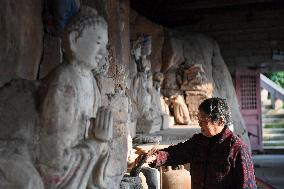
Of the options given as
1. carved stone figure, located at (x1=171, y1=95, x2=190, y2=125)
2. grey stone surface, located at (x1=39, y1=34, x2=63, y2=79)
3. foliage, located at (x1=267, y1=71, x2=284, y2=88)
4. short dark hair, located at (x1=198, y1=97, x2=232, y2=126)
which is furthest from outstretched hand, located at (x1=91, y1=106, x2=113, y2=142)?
foliage, located at (x1=267, y1=71, x2=284, y2=88)

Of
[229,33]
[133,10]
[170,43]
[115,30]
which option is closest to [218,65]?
[229,33]

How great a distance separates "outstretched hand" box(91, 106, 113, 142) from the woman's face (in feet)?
2.81

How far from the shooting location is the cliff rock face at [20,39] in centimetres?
209

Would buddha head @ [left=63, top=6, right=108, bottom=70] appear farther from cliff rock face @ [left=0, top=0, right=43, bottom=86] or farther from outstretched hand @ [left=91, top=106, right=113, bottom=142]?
cliff rock face @ [left=0, top=0, right=43, bottom=86]

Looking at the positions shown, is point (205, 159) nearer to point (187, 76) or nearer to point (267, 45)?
point (187, 76)

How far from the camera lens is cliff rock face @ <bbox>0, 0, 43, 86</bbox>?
2092 mm

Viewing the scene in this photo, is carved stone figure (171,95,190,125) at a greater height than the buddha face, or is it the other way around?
the buddha face

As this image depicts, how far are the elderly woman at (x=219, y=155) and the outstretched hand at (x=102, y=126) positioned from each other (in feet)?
2.81

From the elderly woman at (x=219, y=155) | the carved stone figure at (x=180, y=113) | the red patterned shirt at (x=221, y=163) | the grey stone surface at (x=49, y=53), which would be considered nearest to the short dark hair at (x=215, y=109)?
the elderly woman at (x=219, y=155)

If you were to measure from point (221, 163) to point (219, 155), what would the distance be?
51 mm

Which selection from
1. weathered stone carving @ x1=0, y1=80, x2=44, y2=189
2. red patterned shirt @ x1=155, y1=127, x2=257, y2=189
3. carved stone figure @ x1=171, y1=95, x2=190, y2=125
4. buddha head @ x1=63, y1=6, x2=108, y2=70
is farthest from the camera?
carved stone figure @ x1=171, y1=95, x2=190, y2=125

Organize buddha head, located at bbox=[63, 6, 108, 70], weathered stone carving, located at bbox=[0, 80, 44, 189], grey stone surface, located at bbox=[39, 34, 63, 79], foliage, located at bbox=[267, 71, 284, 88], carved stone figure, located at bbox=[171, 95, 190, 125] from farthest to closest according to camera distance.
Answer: foliage, located at bbox=[267, 71, 284, 88], carved stone figure, located at bbox=[171, 95, 190, 125], grey stone surface, located at bbox=[39, 34, 63, 79], buddha head, located at bbox=[63, 6, 108, 70], weathered stone carving, located at bbox=[0, 80, 44, 189]

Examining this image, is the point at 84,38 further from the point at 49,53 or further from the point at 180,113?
the point at 180,113

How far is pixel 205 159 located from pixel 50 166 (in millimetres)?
1172
